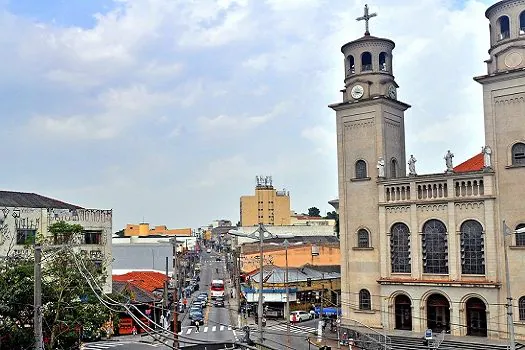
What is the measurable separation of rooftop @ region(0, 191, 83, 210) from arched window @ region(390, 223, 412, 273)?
23.4 m

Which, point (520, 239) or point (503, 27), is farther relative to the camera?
point (503, 27)

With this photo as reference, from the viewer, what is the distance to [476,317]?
139ft

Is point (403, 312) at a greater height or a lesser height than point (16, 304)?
lesser

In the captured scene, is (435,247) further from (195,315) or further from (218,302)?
(218,302)

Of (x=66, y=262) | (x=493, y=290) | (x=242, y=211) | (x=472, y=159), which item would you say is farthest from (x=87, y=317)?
(x=242, y=211)

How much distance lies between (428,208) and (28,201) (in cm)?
2905

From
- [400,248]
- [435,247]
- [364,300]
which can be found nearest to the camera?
[435,247]

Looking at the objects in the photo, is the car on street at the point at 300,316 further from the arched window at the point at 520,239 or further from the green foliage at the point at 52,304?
the green foliage at the point at 52,304

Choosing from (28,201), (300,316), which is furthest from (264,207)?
(28,201)

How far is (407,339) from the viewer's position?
43438 mm

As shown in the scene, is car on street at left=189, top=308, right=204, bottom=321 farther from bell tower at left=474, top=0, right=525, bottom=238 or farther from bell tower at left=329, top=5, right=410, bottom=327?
bell tower at left=474, top=0, right=525, bottom=238

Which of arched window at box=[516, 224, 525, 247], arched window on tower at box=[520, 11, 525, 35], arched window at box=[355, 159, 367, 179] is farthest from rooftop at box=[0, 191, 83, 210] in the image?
arched window on tower at box=[520, 11, 525, 35]

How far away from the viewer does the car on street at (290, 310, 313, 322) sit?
60.4 metres

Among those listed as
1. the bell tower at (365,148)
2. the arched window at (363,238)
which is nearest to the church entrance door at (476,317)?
the bell tower at (365,148)
